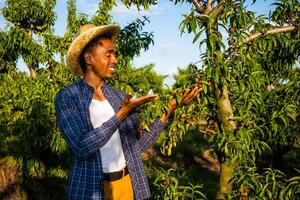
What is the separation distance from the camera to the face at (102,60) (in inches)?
130

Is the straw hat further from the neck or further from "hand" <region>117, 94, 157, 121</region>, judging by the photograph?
"hand" <region>117, 94, 157, 121</region>

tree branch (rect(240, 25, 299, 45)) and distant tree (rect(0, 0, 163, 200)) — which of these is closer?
tree branch (rect(240, 25, 299, 45))

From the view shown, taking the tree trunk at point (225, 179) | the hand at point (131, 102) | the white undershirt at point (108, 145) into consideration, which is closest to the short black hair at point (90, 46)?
the white undershirt at point (108, 145)

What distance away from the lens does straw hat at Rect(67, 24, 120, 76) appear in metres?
3.42

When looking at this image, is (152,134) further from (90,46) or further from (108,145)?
(90,46)

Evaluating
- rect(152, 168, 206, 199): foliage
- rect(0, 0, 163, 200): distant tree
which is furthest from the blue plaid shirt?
A: rect(0, 0, 163, 200): distant tree

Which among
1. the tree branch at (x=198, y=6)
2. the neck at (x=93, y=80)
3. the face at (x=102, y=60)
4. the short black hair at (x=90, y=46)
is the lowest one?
the neck at (x=93, y=80)

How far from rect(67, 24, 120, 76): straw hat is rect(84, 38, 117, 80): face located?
4.0 inches

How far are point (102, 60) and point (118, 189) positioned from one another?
3.72ft

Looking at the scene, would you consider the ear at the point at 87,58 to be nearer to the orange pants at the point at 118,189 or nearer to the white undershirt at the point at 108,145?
the white undershirt at the point at 108,145

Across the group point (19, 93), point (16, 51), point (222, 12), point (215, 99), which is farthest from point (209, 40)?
point (16, 51)

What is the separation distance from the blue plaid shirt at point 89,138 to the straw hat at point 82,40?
274mm

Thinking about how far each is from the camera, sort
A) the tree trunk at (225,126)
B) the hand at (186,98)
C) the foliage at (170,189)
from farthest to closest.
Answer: the tree trunk at (225,126) < the foliage at (170,189) < the hand at (186,98)

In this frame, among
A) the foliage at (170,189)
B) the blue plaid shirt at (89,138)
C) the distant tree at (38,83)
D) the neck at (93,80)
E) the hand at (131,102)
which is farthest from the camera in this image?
the distant tree at (38,83)
